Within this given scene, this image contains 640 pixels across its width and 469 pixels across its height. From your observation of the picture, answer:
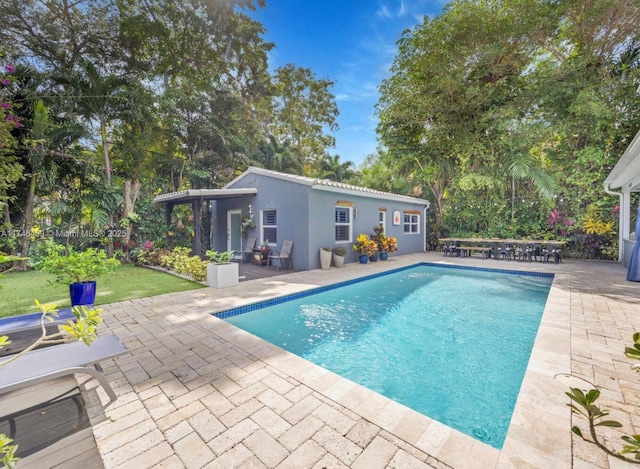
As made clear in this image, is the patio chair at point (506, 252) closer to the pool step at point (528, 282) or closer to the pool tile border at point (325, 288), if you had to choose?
the pool tile border at point (325, 288)

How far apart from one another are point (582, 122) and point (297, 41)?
14.2 meters

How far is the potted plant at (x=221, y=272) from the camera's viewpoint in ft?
22.6

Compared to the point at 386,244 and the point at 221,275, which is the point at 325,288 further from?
the point at 386,244

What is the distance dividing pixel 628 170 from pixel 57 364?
12354mm

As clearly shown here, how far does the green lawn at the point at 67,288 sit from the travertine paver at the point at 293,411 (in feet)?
7.44

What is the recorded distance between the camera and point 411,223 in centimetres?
1465

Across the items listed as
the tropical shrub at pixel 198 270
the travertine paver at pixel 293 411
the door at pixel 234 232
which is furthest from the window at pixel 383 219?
the travertine paver at pixel 293 411

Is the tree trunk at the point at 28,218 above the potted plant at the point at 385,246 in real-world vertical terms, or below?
above

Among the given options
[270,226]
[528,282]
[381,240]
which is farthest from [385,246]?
[528,282]

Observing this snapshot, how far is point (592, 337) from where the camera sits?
149 inches

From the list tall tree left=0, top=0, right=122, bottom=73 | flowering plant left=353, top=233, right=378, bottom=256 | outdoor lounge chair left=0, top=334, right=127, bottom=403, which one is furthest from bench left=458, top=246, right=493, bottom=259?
tall tree left=0, top=0, right=122, bottom=73

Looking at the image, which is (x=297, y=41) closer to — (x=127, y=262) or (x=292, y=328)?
(x=127, y=262)

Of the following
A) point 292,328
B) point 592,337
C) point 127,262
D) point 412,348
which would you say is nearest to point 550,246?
point 592,337

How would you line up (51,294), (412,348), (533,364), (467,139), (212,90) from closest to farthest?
(533,364)
(412,348)
(51,294)
(467,139)
(212,90)
